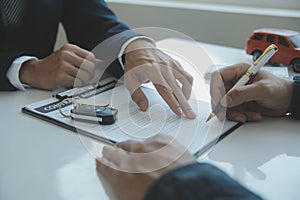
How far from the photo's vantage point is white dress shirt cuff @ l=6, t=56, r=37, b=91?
0.97m

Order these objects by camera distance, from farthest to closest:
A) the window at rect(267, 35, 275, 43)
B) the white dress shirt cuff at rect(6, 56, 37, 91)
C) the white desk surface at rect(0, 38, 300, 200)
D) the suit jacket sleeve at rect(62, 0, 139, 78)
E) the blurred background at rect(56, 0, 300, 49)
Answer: the blurred background at rect(56, 0, 300, 49) < the window at rect(267, 35, 275, 43) < the suit jacket sleeve at rect(62, 0, 139, 78) < the white dress shirt cuff at rect(6, 56, 37, 91) < the white desk surface at rect(0, 38, 300, 200)

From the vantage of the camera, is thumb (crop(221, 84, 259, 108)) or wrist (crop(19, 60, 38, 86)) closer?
thumb (crop(221, 84, 259, 108))

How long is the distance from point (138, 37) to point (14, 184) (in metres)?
0.54

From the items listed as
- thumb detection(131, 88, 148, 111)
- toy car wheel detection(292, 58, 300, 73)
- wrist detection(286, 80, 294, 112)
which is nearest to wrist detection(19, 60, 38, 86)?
thumb detection(131, 88, 148, 111)

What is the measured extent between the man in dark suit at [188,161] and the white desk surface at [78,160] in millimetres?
27

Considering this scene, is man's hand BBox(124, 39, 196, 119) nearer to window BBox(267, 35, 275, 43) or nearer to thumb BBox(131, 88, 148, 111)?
thumb BBox(131, 88, 148, 111)

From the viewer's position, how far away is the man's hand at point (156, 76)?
2.79 feet

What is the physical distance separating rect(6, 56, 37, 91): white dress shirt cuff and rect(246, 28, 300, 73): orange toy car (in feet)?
2.04

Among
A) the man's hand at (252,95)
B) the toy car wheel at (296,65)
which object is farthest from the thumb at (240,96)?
the toy car wheel at (296,65)

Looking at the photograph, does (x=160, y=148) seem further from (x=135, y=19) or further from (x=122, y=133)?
(x=135, y=19)

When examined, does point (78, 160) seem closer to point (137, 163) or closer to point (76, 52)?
point (137, 163)

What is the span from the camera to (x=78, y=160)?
0.67m

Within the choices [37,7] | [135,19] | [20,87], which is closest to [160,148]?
[20,87]

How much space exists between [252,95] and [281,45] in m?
0.41
